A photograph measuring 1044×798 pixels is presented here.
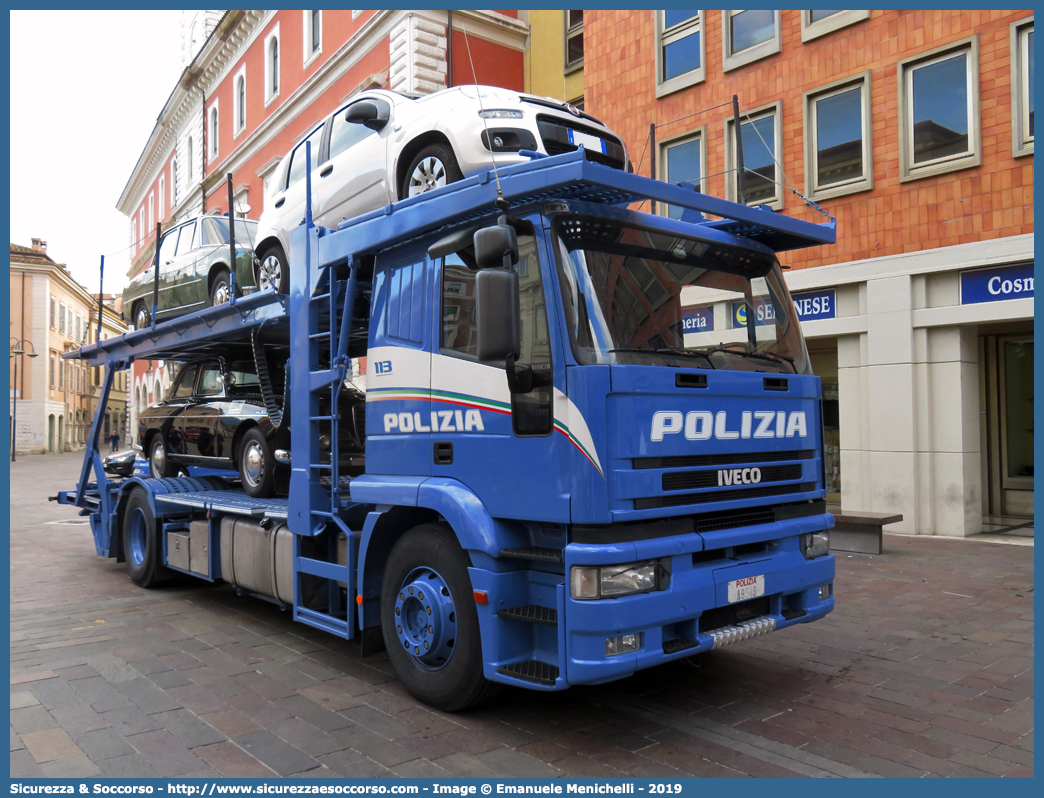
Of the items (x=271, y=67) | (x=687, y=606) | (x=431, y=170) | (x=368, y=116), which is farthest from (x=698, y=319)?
(x=271, y=67)

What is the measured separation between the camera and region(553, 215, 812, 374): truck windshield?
14.2ft

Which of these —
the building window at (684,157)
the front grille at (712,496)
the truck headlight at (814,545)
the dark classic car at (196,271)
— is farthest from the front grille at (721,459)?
the building window at (684,157)

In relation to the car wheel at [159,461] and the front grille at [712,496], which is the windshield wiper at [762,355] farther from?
the car wheel at [159,461]

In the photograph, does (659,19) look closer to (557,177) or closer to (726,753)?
(557,177)

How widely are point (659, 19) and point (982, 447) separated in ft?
30.9

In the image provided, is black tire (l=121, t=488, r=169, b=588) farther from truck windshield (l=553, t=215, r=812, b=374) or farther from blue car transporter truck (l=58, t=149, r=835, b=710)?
truck windshield (l=553, t=215, r=812, b=374)

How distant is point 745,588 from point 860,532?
6.77 meters

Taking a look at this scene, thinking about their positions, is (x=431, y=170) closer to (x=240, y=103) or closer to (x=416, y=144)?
(x=416, y=144)

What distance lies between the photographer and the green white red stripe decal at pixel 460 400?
4142mm

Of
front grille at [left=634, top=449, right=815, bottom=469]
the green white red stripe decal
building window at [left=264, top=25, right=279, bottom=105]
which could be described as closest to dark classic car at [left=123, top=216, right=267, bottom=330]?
the green white red stripe decal

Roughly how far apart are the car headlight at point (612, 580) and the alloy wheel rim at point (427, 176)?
11.8 feet

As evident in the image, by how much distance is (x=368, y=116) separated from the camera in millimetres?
7250

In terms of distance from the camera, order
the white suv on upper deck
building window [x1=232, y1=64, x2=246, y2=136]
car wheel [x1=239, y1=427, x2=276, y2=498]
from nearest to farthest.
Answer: the white suv on upper deck
car wheel [x1=239, y1=427, x2=276, y2=498]
building window [x1=232, y1=64, x2=246, y2=136]

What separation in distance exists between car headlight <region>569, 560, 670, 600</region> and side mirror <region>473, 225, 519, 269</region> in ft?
5.02
